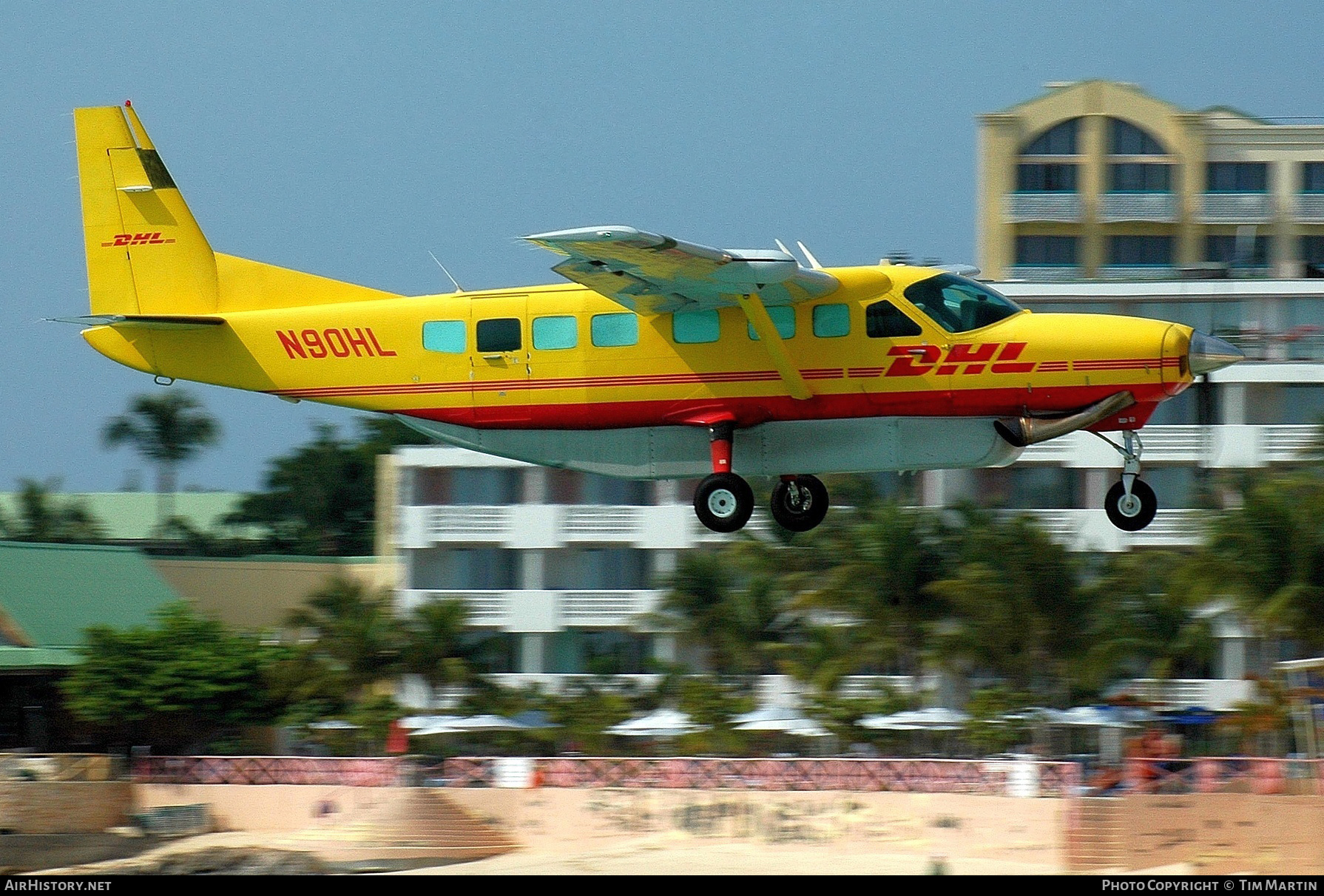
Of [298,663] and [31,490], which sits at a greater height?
[31,490]

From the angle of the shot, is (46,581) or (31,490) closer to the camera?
(46,581)

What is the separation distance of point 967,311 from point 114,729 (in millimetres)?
26302

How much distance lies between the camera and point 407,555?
45188mm

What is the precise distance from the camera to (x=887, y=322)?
18.9 m

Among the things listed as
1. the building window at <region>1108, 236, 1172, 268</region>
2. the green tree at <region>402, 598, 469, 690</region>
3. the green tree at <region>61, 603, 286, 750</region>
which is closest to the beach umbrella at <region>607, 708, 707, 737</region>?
the green tree at <region>402, 598, 469, 690</region>

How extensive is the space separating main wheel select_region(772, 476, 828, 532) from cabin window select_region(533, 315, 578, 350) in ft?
10.2

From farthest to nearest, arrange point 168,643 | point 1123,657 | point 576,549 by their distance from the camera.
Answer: point 576,549 < point 168,643 < point 1123,657

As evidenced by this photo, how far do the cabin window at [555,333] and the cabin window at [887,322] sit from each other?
345cm

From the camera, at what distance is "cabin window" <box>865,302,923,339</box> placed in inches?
744

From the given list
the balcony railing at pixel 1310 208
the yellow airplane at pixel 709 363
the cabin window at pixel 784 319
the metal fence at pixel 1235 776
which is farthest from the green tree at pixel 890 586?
the balcony railing at pixel 1310 208

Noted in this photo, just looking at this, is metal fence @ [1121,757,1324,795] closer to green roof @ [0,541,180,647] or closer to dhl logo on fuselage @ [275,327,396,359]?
dhl logo on fuselage @ [275,327,396,359]

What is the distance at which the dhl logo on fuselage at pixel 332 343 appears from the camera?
20.5 metres

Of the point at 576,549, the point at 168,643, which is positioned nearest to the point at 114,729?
the point at 168,643

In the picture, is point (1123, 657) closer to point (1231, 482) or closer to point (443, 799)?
point (1231, 482)
